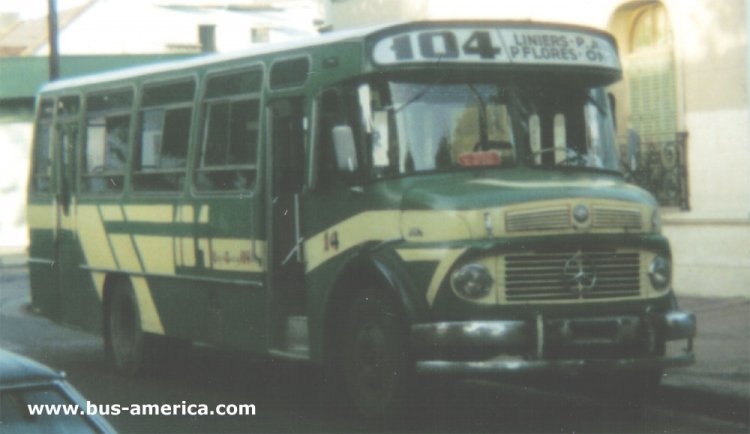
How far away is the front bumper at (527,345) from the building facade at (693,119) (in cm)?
883

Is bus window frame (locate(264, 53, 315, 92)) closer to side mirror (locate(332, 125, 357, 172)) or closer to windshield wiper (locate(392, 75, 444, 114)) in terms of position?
side mirror (locate(332, 125, 357, 172))

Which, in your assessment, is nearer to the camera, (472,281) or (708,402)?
(472,281)

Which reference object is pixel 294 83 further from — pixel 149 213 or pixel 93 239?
pixel 93 239

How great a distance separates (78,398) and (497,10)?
20301mm

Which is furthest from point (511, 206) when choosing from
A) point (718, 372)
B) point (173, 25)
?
point (173, 25)

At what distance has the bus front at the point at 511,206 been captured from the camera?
1055cm

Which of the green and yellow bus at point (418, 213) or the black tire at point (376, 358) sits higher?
the green and yellow bus at point (418, 213)

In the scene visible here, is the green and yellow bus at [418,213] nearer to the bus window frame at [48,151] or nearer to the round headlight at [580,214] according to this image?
the round headlight at [580,214]

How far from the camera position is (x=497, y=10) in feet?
81.0

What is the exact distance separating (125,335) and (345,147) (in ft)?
15.7

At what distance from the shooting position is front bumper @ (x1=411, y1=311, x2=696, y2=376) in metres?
10.4

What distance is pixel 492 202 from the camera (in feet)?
34.8

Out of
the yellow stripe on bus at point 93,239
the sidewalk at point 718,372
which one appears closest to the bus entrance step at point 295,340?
the sidewalk at point 718,372

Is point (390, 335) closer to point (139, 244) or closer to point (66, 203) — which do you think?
point (139, 244)
